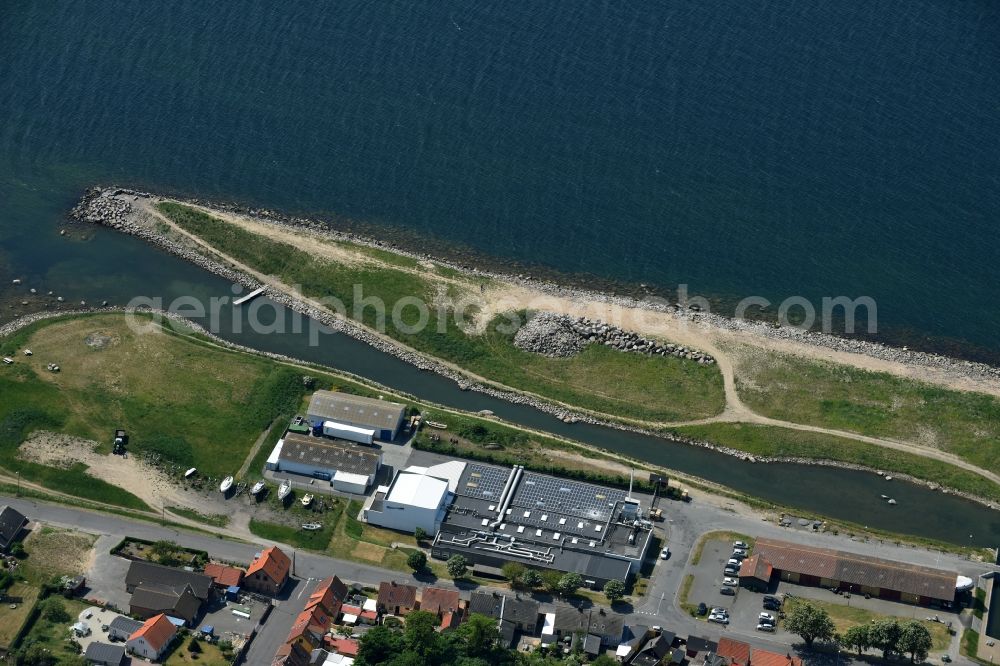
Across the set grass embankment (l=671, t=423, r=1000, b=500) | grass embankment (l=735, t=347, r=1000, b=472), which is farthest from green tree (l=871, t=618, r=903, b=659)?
grass embankment (l=735, t=347, r=1000, b=472)

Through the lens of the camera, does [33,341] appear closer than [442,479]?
No

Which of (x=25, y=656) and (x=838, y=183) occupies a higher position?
(x=838, y=183)

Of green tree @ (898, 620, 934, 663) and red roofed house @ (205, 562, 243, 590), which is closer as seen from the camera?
green tree @ (898, 620, 934, 663)

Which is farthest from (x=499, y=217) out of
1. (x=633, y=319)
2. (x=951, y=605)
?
(x=951, y=605)

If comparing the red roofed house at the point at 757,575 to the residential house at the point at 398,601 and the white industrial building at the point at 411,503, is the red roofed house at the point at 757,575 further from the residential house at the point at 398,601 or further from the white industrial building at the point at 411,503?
the residential house at the point at 398,601

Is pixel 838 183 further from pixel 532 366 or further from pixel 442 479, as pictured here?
pixel 442 479

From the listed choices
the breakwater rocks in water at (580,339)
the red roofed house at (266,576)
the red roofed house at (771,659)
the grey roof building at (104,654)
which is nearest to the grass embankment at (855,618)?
the red roofed house at (771,659)

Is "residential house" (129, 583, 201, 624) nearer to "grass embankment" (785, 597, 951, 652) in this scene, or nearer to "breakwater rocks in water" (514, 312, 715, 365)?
"breakwater rocks in water" (514, 312, 715, 365)
